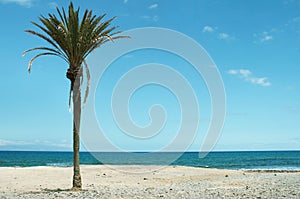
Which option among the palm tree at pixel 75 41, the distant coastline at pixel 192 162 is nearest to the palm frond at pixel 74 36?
the palm tree at pixel 75 41

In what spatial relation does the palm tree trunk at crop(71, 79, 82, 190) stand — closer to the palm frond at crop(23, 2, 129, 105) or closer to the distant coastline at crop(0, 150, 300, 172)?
the palm frond at crop(23, 2, 129, 105)

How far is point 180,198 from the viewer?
16016mm

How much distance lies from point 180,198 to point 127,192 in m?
3.21

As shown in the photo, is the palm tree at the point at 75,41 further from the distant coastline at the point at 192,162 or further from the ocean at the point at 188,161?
the ocean at the point at 188,161

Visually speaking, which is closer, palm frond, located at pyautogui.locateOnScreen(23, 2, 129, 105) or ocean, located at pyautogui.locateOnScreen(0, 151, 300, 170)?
palm frond, located at pyautogui.locateOnScreen(23, 2, 129, 105)

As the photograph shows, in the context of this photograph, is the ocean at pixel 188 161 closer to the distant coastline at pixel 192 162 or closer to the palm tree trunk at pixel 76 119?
the distant coastline at pixel 192 162

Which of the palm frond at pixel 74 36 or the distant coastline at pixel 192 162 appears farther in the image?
the distant coastline at pixel 192 162

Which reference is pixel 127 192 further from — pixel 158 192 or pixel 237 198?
pixel 237 198

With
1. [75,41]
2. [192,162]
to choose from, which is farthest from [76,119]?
[192,162]

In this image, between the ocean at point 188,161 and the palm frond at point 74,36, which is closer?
the palm frond at point 74,36

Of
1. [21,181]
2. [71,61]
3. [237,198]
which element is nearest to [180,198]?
[237,198]

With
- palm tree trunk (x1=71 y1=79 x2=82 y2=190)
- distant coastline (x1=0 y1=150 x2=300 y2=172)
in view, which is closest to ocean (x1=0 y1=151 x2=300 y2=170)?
distant coastline (x1=0 y1=150 x2=300 y2=172)

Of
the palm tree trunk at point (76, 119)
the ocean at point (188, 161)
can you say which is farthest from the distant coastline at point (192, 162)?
the palm tree trunk at point (76, 119)

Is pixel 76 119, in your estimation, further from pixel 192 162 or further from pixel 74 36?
pixel 192 162
